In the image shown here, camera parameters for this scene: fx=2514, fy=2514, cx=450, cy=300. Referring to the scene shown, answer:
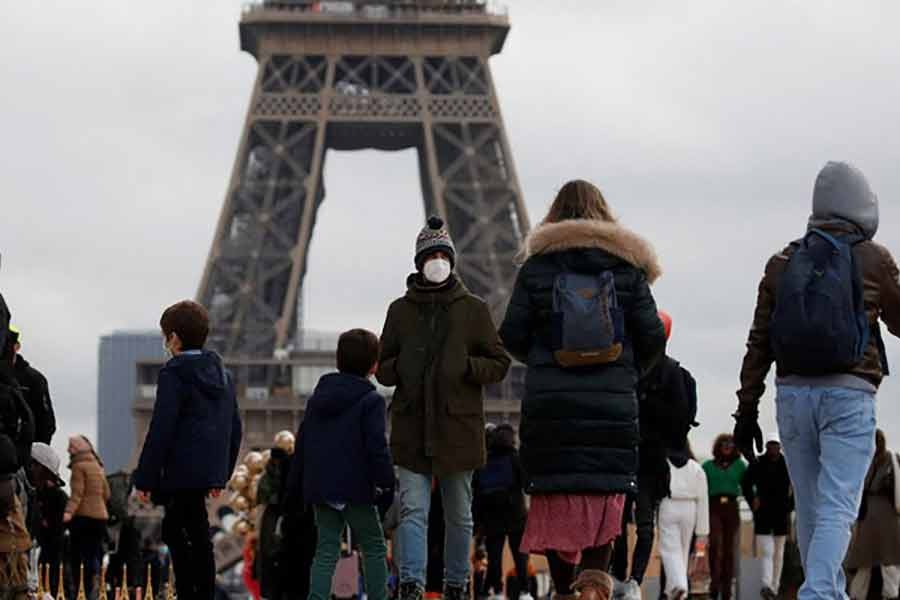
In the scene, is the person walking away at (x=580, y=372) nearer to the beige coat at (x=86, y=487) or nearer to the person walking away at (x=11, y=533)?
the person walking away at (x=11, y=533)

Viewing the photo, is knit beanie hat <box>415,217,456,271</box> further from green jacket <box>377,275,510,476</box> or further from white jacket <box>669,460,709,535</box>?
white jacket <box>669,460,709,535</box>

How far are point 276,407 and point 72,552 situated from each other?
4598 centimetres

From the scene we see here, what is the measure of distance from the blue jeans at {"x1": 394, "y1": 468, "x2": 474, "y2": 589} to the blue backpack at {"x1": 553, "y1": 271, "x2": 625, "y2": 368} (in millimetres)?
1529

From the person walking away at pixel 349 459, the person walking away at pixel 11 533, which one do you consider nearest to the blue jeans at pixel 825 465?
the person walking away at pixel 349 459

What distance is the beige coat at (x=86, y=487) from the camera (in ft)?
58.4

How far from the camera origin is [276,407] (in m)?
Answer: 64.6

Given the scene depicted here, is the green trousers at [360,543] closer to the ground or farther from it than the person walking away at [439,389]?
closer to the ground

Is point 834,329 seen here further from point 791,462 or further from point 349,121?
point 349,121

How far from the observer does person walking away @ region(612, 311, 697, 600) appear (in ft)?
47.6

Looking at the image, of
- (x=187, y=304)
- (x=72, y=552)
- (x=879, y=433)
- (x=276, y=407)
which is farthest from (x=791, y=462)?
(x=276, y=407)

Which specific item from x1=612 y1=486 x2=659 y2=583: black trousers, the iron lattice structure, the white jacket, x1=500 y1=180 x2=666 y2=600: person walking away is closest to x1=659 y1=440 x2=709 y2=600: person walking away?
the white jacket

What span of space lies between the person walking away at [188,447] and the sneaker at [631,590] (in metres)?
2.77

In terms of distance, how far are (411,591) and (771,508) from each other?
5.95 metres

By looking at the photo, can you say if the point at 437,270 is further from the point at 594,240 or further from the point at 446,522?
the point at 594,240
